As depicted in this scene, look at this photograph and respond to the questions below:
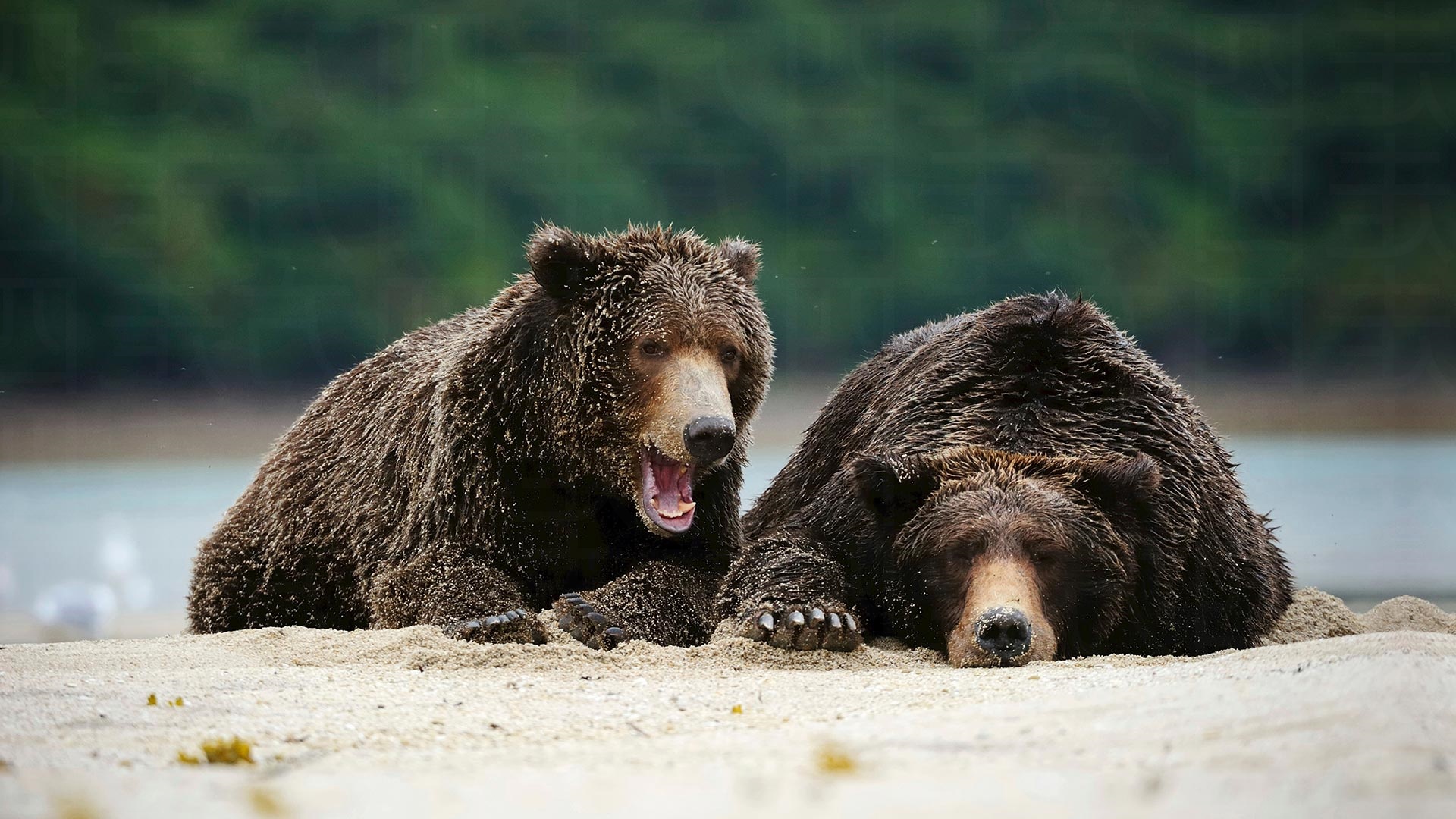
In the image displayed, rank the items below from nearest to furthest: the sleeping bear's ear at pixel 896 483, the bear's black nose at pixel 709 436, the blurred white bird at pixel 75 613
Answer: the bear's black nose at pixel 709 436, the sleeping bear's ear at pixel 896 483, the blurred white bird at pixel 75 613

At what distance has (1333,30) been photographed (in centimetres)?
3906

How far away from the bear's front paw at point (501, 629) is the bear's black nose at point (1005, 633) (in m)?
1.66

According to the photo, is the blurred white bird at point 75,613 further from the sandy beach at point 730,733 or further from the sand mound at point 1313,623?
the sand mound at point 1313,623

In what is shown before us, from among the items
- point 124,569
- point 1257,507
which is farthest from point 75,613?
point 1257,507

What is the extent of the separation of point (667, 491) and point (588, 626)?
712mm

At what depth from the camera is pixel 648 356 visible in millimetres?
6297

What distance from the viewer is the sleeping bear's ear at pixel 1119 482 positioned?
19.9 feet

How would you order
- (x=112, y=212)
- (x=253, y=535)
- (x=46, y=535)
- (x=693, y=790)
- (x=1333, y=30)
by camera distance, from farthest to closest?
(x=1333, y=30) < (x=112, y=212) < (x=46, y=535) < (x=253, y=535) < (x=693, y=790)

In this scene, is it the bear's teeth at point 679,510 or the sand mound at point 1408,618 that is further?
the sand mound at point 1408,618

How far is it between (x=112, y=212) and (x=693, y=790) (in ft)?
100

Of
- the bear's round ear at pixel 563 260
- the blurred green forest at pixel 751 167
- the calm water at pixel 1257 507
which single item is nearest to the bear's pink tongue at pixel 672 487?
the bear's round ear at pixel 563 260

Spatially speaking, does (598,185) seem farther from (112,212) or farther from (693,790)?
(693,790)

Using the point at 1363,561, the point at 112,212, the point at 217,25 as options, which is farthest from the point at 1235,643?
the point at 217,25

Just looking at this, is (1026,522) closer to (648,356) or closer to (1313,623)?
(648,356)
